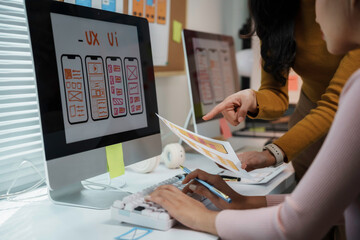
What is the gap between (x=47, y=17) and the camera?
0.87 meters

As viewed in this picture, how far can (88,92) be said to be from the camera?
96 centimetres

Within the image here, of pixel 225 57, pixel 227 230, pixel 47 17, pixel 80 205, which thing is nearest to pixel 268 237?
pixel 227 230

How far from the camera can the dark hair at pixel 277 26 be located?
119cm

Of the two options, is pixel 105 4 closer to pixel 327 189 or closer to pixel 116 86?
pixel 116 86

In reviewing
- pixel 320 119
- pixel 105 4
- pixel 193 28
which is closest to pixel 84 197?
pixel 320 119

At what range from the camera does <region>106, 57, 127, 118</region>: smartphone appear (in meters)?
1.03

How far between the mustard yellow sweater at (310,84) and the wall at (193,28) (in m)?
0.50

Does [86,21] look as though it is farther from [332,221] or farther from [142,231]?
[332,221]

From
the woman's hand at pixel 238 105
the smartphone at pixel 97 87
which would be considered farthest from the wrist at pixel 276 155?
the smartphone at pixel 97 87

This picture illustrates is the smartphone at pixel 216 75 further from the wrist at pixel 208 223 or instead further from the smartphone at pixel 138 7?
the wrist at pixel 208 223

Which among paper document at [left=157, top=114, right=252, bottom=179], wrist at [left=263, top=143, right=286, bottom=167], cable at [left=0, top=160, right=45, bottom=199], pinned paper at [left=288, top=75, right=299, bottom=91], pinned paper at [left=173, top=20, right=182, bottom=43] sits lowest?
cable at [left=0, top=160, right=45, bottom=199]

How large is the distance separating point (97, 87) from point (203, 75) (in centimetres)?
71

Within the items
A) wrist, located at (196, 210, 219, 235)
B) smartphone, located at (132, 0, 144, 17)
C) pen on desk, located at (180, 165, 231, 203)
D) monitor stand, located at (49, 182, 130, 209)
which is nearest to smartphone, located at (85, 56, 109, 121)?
monitor stand, located at (49, 182, 130, 209)

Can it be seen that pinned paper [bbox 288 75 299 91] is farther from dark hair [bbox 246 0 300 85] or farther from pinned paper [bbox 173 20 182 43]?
pinned paper [bbox 173 20 182 43]
